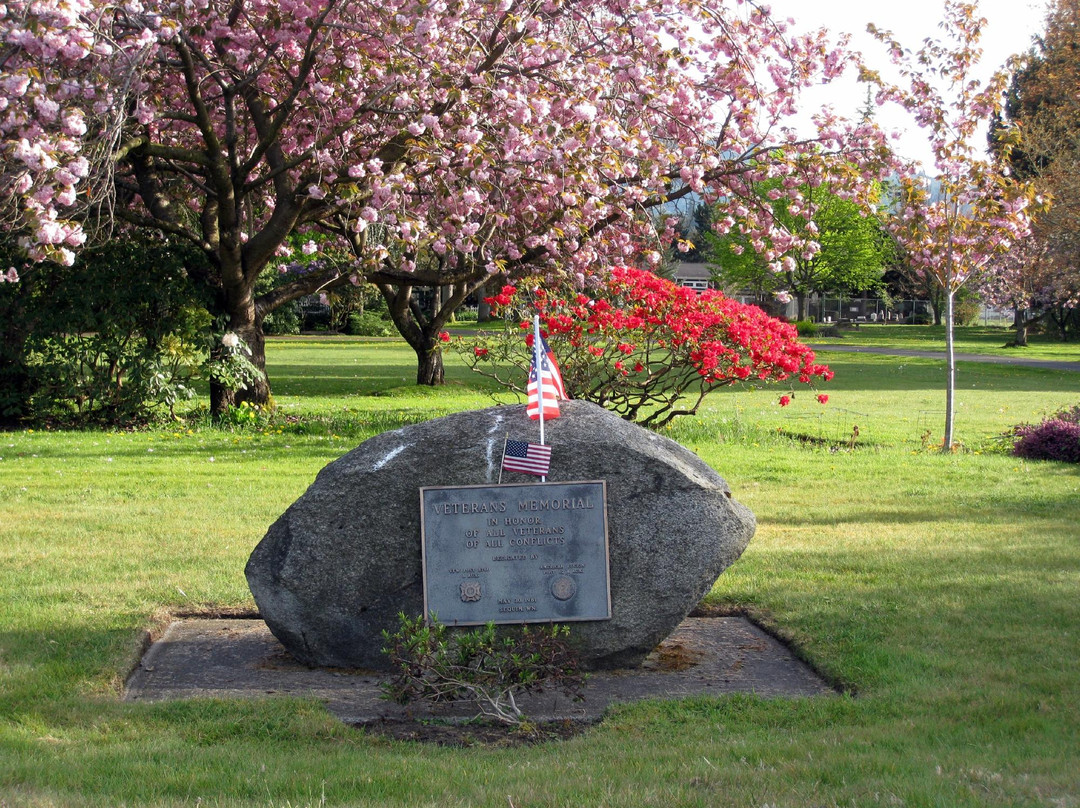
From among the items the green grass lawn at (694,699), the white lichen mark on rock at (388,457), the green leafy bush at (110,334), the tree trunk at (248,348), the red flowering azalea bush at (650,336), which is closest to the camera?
the green grass lawn at (694,699)

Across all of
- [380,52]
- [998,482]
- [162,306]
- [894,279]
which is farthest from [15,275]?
[894,279]

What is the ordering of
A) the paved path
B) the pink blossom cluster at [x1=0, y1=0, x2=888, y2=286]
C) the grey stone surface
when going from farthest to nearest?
the paved path < the pink blossom cluster at [x1=0, y1=0, x2=888, y2=286] < the grey stone surface

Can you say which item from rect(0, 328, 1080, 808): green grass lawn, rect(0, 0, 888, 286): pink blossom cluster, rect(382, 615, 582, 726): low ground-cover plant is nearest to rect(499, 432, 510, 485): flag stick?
rect(382, 615, 582, 726): low ground-cover plant

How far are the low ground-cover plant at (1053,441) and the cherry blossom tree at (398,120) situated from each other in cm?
377

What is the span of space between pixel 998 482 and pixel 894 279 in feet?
222

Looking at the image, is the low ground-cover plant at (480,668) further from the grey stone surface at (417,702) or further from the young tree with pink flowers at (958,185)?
the young tree with pink flowers at (958,185)

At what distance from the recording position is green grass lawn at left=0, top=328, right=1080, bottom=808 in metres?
3.89

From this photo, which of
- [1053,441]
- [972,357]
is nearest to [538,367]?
[1053,441]

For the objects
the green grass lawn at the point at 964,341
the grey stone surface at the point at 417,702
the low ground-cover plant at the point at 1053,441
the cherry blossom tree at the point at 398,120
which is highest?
the cherry blossom tree at the point at 398,120

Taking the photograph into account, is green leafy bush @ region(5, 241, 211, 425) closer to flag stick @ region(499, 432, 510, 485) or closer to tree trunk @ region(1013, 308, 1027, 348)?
flag stick @ region(499, 432, 510, 485)

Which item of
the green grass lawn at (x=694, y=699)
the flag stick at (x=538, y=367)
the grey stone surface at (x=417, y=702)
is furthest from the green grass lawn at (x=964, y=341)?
the flag stick at (x=538, y=367)

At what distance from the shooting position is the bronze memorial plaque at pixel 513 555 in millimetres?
5547

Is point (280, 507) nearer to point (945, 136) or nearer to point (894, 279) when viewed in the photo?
point (945, 136)

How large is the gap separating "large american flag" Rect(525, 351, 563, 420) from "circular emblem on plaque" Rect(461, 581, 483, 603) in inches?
36.0
